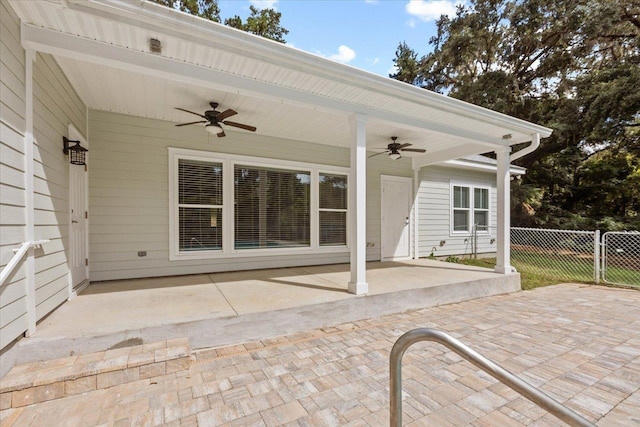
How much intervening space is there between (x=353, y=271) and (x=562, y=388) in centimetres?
232

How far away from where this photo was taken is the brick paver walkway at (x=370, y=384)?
6.63 feet

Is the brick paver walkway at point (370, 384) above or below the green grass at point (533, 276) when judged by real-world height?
above

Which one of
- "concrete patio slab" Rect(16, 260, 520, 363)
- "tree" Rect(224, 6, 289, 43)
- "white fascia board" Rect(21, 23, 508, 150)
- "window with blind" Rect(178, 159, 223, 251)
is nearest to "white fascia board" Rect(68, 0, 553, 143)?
"white fascia board" Rect(21, 23, 508, 150)

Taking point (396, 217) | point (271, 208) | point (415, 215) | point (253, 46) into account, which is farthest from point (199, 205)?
point (415, 215)

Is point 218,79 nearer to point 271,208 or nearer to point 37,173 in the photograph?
point 37,173

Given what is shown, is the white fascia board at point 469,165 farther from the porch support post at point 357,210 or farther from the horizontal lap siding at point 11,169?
the horizontal lap siding at point 11,169

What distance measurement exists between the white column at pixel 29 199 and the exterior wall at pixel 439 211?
7.19 meters

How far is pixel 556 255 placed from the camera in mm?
8492

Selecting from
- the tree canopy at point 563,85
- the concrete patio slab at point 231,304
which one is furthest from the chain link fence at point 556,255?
the tree canopy at point 563,85

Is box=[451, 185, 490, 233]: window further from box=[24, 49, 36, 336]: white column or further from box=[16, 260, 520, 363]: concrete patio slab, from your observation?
box=[24, 49, 36, 336]: white column

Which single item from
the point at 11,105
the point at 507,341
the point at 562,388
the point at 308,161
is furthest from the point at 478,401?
the point at 308,161

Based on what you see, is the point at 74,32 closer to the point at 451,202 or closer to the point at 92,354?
the point at 92,354

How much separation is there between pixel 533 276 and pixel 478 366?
7208mm

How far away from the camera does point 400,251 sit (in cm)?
745
